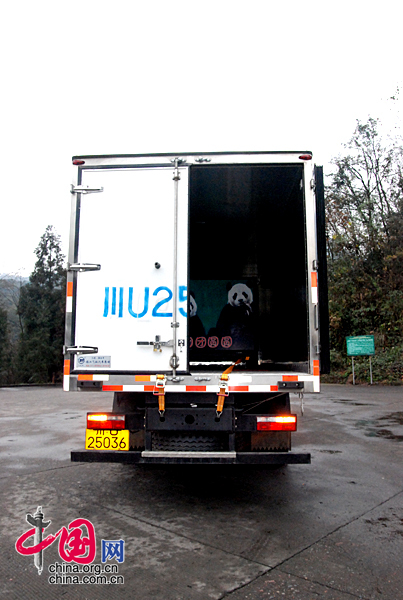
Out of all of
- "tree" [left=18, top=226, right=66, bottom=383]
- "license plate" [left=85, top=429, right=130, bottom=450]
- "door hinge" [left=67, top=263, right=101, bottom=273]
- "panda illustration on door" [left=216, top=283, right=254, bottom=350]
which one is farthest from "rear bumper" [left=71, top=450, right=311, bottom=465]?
"tree" [left=18, top=226, right=66, bottom=383]

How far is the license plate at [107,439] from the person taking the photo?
4.43m

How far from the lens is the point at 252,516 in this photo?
4180mm

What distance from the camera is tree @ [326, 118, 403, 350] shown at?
74.8ft

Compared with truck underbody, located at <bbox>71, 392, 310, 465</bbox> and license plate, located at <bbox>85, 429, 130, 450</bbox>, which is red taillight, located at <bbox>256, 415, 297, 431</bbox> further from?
license plate, located at <bbox>85, 429, 130, 450</bbox>

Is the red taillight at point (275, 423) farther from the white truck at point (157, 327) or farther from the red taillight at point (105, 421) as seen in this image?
the red taillight at point (105, 421)

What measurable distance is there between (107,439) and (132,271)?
1642 mm

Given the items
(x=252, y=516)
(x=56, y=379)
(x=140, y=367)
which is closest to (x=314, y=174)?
(x=140, y=367)

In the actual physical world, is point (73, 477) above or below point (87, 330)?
below

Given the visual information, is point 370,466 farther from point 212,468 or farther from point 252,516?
point 252,516

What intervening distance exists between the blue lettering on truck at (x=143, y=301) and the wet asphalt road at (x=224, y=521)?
1848mm

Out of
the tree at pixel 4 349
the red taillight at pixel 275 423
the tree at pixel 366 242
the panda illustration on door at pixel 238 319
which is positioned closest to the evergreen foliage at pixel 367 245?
the tree at pixel 366 242

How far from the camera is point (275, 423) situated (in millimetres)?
4453

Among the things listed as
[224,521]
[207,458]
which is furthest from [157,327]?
[224,521]

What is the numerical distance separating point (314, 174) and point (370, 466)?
387 centimetres
